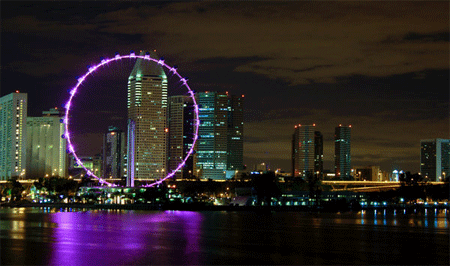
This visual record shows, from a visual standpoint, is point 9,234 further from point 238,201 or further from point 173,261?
point 238,201

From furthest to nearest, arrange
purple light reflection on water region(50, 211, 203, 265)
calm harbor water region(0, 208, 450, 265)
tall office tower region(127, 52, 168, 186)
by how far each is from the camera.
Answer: tall office tower region(127, 52, 168, 186)
calm harbor water region(0, 208, 450, 265)
purple light reflection on water region(50, 211, 203, 265)

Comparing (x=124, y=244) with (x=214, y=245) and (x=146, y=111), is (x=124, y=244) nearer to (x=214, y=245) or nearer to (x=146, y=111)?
(x=214, y=245)

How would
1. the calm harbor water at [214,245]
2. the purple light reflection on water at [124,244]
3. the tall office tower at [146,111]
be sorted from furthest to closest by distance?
the tall office tower at [146,111]
the calm harbor water at [214,245]
the purple light reflection on water at [124,244]

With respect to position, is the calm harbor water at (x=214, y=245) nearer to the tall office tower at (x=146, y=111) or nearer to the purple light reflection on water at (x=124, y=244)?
the purple light reflection on water at (x=124, y=244)

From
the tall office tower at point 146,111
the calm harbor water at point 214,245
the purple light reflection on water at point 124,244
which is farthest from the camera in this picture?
the tall office tower at point 146,111

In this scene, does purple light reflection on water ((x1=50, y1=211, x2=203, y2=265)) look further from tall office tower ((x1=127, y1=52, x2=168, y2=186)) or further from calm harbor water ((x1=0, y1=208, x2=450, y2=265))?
tall office tower ((x1=127, y1=52, x2=168, y2=186))

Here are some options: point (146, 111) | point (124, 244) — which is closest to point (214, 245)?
point (124, 244)

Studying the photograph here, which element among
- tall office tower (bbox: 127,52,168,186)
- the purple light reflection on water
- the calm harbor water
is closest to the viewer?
the purple light reflection on water

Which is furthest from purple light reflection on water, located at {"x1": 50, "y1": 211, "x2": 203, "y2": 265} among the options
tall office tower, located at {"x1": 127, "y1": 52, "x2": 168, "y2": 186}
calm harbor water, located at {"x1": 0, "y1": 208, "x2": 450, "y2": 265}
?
tall office tower, located at {"x1": 127, "y1": 52, "x2": 168, "y2": 186}

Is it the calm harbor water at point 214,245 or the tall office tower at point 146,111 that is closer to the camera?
the calm harbor water at point 214,245

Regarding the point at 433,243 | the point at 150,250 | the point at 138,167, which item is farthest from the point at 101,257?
the point at 138,167

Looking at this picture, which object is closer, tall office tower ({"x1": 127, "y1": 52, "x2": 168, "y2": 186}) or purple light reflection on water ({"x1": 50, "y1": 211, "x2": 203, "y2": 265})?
purple light reflection on water ({"x1": 50, "y1": 211, "x2": 203, "y2": 265})

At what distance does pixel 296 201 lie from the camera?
178m

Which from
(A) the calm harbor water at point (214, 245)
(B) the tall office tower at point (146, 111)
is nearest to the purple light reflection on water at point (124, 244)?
(A) the calm harbor water at point (214, 245)
